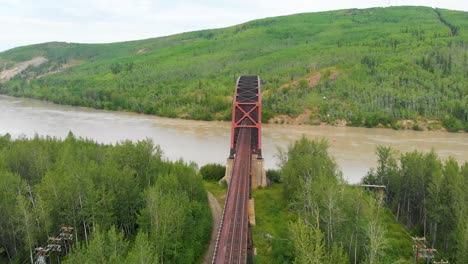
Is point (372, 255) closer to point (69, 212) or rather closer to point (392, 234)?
point (392, 234)

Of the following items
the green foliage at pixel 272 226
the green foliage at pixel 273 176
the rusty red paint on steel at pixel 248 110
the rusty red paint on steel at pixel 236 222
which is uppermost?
the rusty red paint on steel at pixel 248 110

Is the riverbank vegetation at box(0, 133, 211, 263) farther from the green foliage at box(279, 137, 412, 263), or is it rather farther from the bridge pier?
the bridge pier

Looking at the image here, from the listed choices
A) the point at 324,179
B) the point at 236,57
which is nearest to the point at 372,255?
the point at 324,179

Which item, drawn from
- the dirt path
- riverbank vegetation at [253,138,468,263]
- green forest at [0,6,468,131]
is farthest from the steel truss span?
green forest at [0,6,468,131]

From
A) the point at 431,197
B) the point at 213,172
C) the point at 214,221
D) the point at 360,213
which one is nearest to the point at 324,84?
the point at 213,172

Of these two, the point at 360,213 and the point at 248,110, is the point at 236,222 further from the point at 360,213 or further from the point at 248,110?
the point at 248,110

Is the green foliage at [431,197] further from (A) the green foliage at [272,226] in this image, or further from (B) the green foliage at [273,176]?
(B) the green foliage at [273,176]

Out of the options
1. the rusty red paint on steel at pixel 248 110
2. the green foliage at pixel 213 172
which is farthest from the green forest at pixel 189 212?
the rusty red paint on steel at pixel 248 110
